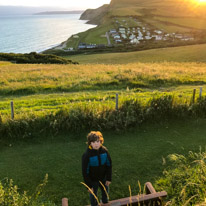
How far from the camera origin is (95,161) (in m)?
4.62

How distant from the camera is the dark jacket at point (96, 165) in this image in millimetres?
4578

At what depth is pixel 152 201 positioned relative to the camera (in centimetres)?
438

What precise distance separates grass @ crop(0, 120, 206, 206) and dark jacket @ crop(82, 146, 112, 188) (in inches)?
59.3

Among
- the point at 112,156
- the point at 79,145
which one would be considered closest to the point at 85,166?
the point at 112,156

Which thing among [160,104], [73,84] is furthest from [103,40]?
[160,104]

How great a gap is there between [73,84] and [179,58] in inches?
1315

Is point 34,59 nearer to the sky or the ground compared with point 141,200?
nearer to the ground

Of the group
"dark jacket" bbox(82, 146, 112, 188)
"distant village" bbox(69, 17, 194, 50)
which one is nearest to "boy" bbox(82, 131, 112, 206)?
"dark jacket" bbox(82, 146, 112, 188)

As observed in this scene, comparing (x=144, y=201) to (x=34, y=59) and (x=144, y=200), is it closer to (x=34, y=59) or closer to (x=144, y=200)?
(x=144, y=200)

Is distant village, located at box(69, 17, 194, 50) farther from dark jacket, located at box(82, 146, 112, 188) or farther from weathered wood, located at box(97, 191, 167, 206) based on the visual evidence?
weathered wood, located at box(97, 191, 167, 206)

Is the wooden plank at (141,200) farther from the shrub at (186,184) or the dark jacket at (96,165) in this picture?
the dark jacket at (96,165)

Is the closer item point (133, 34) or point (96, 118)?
point (96, 118)

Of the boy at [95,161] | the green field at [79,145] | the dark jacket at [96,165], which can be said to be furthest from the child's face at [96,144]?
the green field at [79,145]

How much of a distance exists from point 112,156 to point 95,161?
3.42 metres
